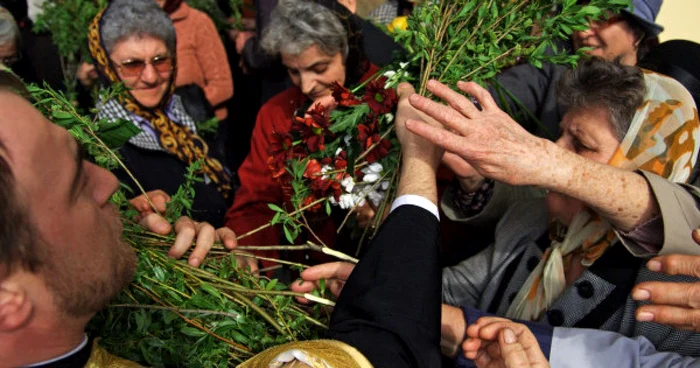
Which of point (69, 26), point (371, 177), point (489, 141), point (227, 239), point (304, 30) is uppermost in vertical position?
point (489, 141)

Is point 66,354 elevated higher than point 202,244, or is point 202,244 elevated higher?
point 66,354

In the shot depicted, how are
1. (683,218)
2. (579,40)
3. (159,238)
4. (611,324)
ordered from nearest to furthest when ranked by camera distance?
(683,218)
(611,324)
(159,238)
(579,40)

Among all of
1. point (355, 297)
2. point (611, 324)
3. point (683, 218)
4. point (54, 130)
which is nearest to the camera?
point (54, 130)

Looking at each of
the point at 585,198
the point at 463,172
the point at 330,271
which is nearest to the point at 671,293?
the point at 585,198

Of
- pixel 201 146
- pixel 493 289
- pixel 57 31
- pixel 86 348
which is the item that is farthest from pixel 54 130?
pixel 57 31

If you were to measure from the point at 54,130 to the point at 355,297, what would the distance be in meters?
0.76

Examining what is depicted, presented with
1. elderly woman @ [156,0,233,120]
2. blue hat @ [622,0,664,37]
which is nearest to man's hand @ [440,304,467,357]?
blue hat @ [622,0,664,37]

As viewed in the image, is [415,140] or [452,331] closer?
[415,140]

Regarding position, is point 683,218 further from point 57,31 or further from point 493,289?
point 57,31

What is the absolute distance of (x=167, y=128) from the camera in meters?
3.13

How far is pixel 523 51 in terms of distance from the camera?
1916mm

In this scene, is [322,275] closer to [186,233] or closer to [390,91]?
[186,233]

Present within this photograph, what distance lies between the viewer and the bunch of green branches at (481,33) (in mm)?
1905

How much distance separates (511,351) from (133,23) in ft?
8.22
